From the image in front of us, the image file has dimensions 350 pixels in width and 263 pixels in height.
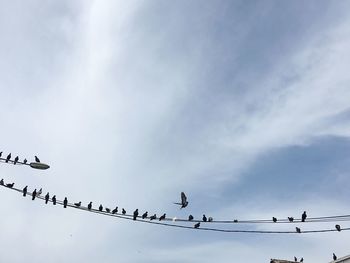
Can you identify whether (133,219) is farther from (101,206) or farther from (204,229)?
(101,206)

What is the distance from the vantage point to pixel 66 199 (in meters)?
21.0

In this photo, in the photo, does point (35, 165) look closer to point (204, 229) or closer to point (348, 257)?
point (204, 229)

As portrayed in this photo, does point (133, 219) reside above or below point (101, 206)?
below

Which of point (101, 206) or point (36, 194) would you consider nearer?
point (36, 194)

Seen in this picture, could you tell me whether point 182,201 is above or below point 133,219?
above

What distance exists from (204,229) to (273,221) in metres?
2.87

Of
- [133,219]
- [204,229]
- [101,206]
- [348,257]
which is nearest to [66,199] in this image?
[101,206]

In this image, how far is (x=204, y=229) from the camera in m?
15.7

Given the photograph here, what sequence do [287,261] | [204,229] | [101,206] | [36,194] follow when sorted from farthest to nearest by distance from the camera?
[287,261] < [101,206] < [36,194] < [204,229]

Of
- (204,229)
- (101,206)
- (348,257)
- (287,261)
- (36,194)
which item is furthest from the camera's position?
(287,261)

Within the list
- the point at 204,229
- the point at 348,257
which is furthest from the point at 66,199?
the point at 348,257

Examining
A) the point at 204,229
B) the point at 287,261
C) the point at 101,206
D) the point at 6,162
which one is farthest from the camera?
the point at 287,261

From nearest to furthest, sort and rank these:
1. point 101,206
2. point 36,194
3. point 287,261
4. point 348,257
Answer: point 36,194, point 101,206, point 348,257, point 287,261

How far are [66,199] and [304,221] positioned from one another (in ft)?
39.4
